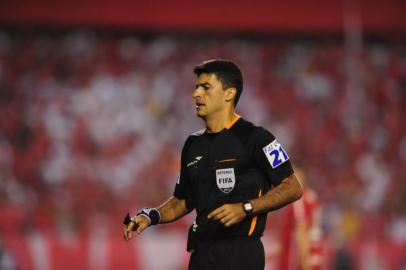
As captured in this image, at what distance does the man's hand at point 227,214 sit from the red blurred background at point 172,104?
8.61 meters

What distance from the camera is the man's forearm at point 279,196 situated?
197 inches

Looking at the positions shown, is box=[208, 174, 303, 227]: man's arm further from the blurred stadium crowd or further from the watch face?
the blurred stadium crowd

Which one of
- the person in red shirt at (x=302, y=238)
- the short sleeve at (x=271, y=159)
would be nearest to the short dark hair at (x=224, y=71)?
the short sleeve at (x=271, y=159)

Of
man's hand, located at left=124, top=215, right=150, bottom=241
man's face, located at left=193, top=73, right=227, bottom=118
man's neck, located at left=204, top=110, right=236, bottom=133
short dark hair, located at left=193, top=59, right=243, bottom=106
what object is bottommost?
man's hand, located at left=124, top=215, right=150, bottom=241

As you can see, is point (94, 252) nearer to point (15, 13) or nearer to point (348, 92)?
point (15, 13)

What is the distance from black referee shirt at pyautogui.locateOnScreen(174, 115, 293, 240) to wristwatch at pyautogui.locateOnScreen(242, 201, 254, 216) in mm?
204

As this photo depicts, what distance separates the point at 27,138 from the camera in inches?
675

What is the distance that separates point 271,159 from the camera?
202 inches

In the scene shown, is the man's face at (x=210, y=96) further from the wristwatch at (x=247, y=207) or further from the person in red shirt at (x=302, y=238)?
the person in red shirt at (x=302, y=238)

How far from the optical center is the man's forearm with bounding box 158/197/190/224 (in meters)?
5.60

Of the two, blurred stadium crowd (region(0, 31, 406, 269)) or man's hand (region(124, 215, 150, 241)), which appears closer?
man's hand (region(124, 215, 150, 241))

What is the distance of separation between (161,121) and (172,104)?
626 millimetres

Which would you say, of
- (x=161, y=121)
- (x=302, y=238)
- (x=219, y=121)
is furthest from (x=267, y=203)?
(x=161, y=121)

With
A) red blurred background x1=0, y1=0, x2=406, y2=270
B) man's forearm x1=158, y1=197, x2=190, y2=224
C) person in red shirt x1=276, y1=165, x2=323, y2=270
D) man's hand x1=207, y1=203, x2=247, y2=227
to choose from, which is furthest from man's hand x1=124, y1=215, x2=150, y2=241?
red blurred background x1=0, y1=0, x2=406, y2=270
